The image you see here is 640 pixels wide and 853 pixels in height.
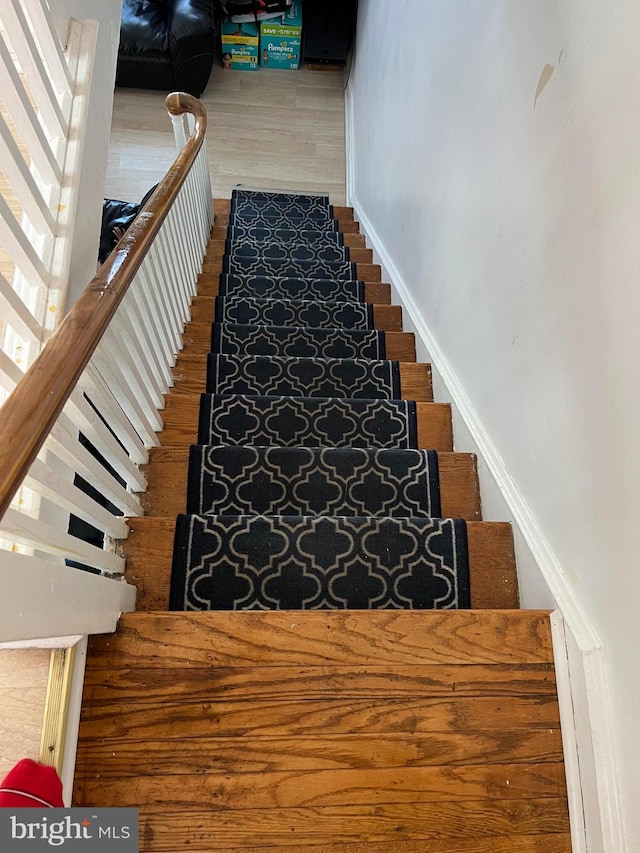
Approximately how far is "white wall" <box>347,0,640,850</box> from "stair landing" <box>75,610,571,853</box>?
195mm

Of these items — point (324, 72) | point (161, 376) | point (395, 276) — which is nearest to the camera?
point (161, 376)

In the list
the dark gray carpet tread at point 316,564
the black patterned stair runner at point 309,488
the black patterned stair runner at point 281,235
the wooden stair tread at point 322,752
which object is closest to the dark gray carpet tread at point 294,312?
the black patterned stair runner at point 309,488

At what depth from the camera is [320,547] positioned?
157 centimetres

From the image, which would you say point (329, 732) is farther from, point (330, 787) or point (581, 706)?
point (581, 706)

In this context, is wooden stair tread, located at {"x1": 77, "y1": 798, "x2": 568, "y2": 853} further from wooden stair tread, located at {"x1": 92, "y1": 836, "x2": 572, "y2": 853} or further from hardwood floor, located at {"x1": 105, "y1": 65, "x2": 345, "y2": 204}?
hardwood floor, located at {"x1": 105, "y1": 65, "x2": 345, "y2": 204}

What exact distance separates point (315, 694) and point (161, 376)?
4.05ft

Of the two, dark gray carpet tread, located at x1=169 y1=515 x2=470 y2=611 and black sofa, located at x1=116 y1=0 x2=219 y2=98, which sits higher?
black sofa, located at x1=116 y1=0 x2=219 y2=98

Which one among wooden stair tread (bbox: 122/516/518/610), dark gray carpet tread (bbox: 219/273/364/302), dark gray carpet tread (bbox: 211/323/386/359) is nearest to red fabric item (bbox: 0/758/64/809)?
wooden stair tread (bbox: 122/516/518/610)

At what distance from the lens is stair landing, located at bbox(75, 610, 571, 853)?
108 cm

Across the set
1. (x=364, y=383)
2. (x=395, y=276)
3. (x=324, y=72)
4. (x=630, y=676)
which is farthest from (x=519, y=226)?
(x=324, y=72)

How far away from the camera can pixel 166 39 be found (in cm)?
471

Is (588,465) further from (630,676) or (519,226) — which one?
(519,226)

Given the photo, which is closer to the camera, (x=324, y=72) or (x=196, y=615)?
(x=196, y=615)

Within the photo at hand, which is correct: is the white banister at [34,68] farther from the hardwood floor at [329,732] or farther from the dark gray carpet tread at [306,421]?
the hardwood floor at [329,732]
